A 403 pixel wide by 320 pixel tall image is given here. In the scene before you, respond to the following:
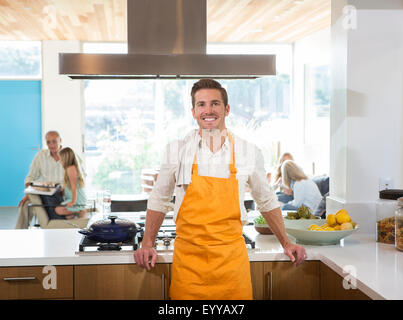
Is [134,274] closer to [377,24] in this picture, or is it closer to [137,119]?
[377,24]

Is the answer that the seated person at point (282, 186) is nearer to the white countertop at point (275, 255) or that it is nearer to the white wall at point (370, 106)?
the white wall at point (370, 106)

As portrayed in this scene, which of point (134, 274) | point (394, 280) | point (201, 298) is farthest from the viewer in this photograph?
point (134, 274)

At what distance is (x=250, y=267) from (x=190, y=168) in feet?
1.96

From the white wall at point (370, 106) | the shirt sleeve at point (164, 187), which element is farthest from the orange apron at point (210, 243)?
the white wall at point (370, 106)

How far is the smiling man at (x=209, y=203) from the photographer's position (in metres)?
2.05

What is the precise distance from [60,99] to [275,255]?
23.2ft

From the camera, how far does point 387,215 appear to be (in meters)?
2.51

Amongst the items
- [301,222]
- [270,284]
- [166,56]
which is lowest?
[270,284]

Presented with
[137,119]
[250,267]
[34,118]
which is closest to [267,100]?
[137,119]

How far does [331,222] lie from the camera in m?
2.52

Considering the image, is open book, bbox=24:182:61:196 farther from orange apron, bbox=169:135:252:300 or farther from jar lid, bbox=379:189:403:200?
jar lid, bbox=379:189:403:200

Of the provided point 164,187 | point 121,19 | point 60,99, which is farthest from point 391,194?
point 60,99

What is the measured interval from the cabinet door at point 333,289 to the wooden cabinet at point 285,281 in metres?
0.05

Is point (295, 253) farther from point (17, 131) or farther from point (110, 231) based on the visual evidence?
point (17, 131)
